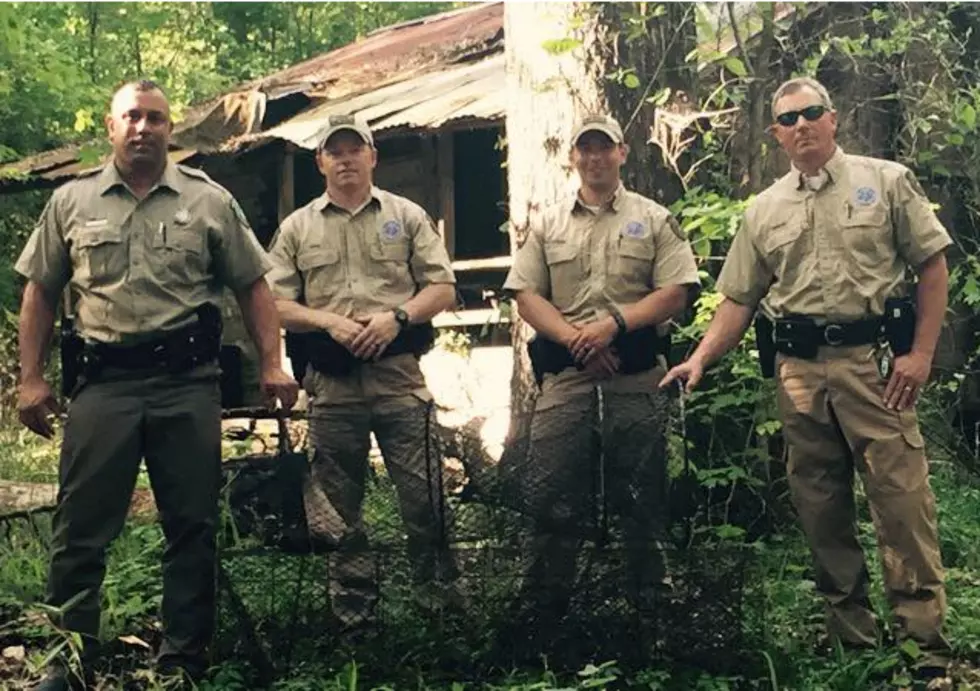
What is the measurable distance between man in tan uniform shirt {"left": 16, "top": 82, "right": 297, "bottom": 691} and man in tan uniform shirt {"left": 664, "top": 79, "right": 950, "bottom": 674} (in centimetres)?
166

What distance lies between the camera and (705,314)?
525 centimetres

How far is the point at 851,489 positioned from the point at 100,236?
2772mm

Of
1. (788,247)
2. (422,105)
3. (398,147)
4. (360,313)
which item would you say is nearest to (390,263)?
(360,313)

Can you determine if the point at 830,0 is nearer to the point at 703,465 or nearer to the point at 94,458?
the point at 703,465

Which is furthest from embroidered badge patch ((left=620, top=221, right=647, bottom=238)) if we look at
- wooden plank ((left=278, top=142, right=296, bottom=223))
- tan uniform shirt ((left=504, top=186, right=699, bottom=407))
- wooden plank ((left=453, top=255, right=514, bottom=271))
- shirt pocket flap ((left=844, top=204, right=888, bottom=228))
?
wooden plank ((left=278, top=142, right=296, bottom=223))

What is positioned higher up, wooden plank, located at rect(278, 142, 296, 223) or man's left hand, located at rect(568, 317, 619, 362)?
wooden plank, located at rect(278, 142, 296, 223)

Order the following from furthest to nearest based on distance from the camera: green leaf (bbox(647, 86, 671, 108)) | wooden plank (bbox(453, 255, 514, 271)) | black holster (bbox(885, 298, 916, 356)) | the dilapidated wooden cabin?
1. wooden plank (bbox(453, 255, 514, 271))
2. the dilapidated wooden cabin
3. green leaf (bbox(647, 86, 671, 108))
4. black holster (bbox(885, 298, 916, 356))

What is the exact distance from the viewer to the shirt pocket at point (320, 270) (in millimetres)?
4582

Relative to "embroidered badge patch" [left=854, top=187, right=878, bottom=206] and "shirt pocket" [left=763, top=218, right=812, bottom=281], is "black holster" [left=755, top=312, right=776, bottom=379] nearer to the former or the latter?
"shirt pocket" [left=763, top=218, right=812, bottom=281]

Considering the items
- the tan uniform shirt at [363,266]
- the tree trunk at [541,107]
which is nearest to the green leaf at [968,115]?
the tree trunk at [541,107]

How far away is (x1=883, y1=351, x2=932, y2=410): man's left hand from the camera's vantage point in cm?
399

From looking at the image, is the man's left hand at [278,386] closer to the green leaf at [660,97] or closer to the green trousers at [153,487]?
the green trousers at [153,487]

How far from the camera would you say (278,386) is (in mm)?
4098

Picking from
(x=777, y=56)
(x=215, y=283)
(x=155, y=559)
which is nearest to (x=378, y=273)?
(x=215, y=283)
